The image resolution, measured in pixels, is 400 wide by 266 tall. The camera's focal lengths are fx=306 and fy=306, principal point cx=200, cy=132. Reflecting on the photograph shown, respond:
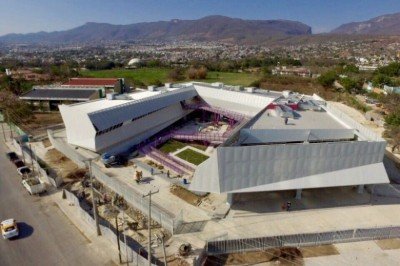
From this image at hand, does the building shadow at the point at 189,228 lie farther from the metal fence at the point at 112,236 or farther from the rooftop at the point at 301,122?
the rooftop at the point at 301,122

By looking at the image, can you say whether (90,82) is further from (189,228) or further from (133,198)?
(189,228)

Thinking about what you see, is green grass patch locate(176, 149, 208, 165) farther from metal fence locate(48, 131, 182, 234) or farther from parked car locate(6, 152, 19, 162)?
parked car locate(6, 152, 19, 162)

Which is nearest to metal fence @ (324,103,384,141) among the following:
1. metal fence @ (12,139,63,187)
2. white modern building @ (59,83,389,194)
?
white modern building @ (59,83,389,194)

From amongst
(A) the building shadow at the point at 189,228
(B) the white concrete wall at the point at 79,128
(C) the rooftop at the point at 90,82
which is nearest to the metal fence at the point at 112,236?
(A) the building shadow at the point at 189,228

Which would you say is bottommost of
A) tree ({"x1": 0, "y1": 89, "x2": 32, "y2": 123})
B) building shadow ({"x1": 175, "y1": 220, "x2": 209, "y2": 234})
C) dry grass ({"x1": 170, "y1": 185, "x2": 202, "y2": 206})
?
building shadow ({"x1": 175, "y1": 220, "x2": 209, "y2": 234})

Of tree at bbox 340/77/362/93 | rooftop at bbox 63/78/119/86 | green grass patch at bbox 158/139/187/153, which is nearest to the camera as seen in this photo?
green grass patch at bbox 158/139/187/153

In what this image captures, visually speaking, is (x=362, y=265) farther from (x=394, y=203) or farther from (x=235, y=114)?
(x=235, y=114)

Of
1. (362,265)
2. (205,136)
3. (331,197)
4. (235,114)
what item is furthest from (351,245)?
(235,114)
